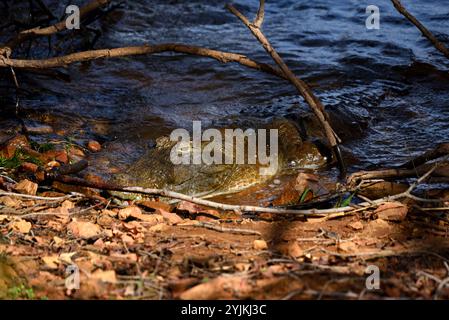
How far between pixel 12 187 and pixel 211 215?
1.30 meters

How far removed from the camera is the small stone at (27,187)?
3657 millimetres

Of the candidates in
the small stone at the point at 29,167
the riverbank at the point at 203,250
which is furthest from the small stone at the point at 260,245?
the small stone at the point at 29,167

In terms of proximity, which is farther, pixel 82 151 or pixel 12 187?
pixel 82 151

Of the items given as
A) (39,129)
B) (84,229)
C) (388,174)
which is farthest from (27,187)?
(388,174)

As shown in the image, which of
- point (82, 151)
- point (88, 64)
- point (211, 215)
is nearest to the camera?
point (211, 215)

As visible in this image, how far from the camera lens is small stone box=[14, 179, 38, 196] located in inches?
144

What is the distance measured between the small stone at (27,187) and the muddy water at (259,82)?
3.74 ft

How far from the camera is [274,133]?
510 centimetres

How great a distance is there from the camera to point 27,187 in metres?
3.68

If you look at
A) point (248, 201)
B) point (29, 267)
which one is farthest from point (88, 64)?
point (29, 267)

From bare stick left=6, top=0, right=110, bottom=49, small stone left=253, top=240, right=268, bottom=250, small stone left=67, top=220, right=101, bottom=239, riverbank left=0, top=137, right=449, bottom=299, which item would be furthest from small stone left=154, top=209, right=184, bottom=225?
bare stick left=6, top=0, right=110, bottom=49

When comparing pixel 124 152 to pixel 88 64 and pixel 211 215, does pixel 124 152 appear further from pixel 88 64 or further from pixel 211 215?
pixel 88 64

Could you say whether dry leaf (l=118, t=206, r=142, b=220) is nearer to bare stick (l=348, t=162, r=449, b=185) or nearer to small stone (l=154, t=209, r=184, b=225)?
Result: small stone (l=154, t=209, r=184, b=225)

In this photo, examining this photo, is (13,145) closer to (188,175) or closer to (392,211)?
(188,175)
